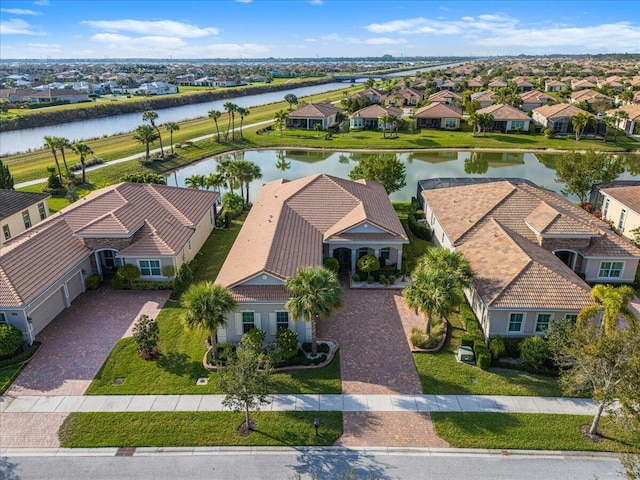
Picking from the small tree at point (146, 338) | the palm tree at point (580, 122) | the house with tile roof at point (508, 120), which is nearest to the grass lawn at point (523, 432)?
the small tree at point (146, 338)

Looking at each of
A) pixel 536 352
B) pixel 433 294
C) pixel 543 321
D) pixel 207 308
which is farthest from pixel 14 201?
pixel 543 321

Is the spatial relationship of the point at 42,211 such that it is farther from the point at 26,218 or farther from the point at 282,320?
the point at 282,320

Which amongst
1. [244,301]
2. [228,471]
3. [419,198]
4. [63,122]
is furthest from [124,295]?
[63,122]

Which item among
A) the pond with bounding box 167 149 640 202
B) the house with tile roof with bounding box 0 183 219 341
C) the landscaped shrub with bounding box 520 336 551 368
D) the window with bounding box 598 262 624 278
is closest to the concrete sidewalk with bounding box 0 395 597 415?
the landscaped shrub with bounding box 520 336 551 368

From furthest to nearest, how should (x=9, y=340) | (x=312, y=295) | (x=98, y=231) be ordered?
(x=98, y=231)
(x=9, y=340)
(x=312, y=295)

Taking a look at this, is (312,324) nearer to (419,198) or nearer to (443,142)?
(419,198)

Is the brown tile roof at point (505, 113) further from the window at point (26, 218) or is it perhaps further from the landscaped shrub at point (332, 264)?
the window at point (26, 218)

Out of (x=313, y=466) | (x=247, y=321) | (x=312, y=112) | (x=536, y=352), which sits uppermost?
(x=312, y=112)
